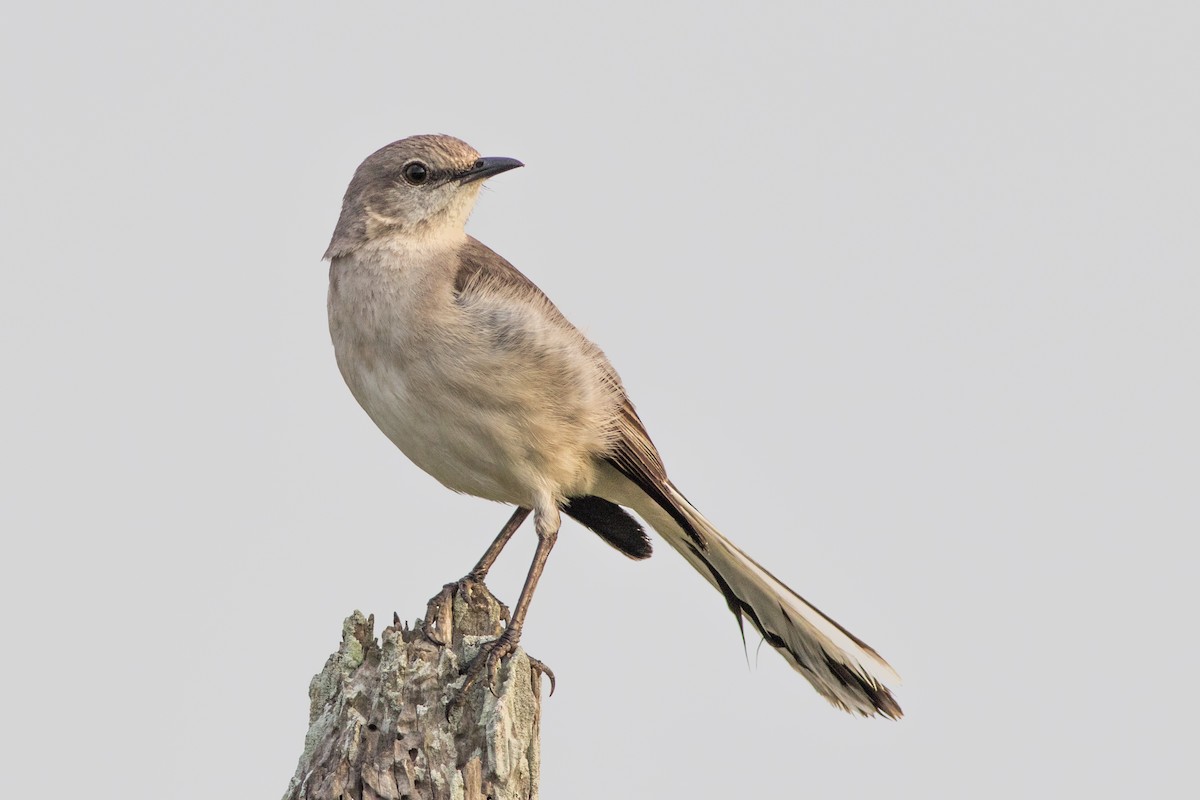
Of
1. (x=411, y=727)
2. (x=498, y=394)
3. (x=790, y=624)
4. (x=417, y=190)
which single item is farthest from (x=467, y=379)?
(x=790, y=624)

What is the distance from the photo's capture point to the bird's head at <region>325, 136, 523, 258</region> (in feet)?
24.6

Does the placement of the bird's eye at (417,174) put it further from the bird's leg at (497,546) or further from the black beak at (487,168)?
the bird's leg at (497,546)

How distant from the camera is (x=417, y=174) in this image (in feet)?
25.1

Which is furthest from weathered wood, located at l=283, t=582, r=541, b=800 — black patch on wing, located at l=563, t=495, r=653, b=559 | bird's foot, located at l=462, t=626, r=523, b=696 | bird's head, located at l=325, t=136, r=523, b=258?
bird's head, located at l=325, t=136, r=523, b=258

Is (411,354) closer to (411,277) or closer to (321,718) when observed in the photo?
(411,277)

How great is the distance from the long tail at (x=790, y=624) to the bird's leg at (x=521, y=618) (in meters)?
0.69

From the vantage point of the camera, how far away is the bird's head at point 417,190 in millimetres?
7496

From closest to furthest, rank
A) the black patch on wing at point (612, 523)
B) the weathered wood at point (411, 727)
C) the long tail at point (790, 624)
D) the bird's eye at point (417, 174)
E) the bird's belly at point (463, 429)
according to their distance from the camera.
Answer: the weathered wood at point (411, 727) < the bird's belly at point (463, 429) < the long tail at point (790, 624) < the bird's eye at point (417, 174) < the black patch on wing at point (612, 523)

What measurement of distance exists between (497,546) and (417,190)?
6.33ft

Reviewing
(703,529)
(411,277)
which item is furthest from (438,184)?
(703,529)

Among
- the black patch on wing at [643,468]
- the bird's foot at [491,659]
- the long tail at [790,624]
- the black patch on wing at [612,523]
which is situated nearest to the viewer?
the bird's foot at [491,659]

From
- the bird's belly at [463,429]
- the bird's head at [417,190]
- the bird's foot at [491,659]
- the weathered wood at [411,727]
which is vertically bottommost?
the weathered wood at [411,727]

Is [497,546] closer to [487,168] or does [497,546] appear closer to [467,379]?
[467,379]

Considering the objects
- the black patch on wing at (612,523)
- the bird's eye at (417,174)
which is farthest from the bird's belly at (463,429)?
the bird's eye at (417,174)
